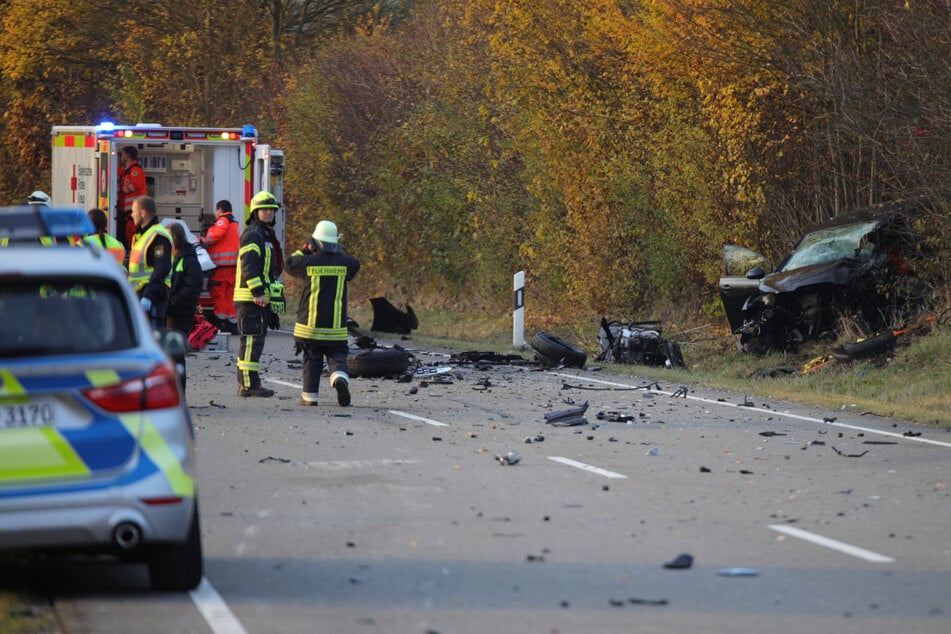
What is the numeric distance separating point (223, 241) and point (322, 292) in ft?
23.8

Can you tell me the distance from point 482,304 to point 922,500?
66.1 feet

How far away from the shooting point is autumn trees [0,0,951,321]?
65.3 ft

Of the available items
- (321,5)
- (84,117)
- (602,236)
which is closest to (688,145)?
(602,236)

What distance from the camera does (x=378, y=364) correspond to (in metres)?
16.8

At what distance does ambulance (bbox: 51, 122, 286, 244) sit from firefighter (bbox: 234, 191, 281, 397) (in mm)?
7068

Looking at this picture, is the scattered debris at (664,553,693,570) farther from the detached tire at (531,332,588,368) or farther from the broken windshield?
the broken windshield

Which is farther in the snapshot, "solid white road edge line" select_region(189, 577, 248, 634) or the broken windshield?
the broken windshield

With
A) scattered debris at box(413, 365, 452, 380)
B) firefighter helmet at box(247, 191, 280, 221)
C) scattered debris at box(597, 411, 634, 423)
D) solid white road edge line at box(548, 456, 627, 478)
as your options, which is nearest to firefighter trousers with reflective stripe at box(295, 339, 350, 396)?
firefighter helmet at box(247, 191, 280, 221)

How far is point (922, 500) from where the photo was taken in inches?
361

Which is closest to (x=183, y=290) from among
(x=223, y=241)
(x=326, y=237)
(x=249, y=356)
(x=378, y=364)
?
(x=249, y=356)

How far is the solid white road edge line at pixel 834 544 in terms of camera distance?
7.38 m

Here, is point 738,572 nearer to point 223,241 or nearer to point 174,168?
point 223,241

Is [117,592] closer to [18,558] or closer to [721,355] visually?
[18,558]

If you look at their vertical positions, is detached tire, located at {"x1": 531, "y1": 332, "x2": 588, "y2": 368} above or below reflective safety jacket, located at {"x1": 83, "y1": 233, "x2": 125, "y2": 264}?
below
